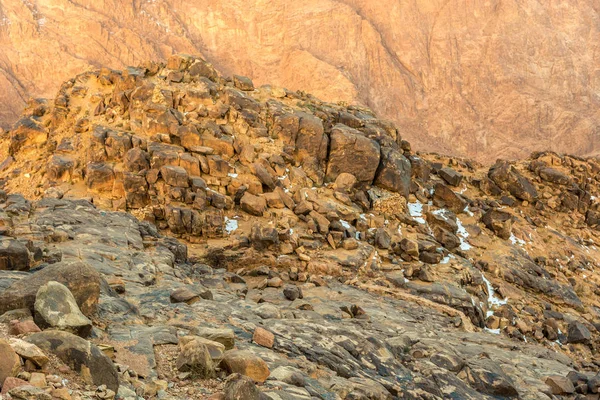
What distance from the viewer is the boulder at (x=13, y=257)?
29.8ft

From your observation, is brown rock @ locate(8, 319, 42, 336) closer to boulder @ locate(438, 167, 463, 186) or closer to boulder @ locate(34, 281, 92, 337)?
boulder @ locate(34, 281, 92, 337)

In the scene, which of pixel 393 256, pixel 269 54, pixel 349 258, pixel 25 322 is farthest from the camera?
pixel 269 54

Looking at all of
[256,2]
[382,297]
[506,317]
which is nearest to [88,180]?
[382,297]

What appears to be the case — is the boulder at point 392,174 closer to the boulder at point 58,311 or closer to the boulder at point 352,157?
the boulder at point 352,157

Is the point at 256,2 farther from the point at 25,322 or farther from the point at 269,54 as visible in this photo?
the point at 25,322

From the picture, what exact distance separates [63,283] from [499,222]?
71.7 ft

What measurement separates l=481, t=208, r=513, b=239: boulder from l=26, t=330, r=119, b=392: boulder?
22.1 metres

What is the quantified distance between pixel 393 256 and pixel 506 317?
4668 millimetres

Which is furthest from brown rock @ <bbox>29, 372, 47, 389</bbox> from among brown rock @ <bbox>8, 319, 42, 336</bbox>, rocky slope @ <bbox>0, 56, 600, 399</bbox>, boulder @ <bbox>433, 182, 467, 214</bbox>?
boulder @ <bbox>433, 182, 467, 214</bbox>

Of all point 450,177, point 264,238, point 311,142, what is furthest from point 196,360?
point 450,177

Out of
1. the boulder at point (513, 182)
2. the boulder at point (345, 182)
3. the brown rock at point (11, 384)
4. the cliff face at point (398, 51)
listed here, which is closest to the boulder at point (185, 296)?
the brown rock at point (11, 384)

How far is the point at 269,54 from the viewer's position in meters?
61.9

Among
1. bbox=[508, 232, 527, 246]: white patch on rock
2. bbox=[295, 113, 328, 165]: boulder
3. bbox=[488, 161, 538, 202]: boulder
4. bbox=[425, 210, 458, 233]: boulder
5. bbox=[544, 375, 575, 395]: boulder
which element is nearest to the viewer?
bbox=[544, 375, 575, 395]: boulder

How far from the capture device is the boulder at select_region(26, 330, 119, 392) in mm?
5090
